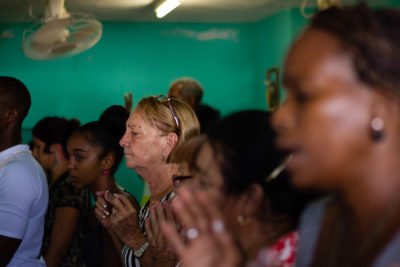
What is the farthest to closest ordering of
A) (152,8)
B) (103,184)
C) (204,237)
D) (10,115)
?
(152,8), (103,184), (10,115), (204,237)

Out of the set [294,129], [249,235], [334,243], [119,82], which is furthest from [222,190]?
[119,82]

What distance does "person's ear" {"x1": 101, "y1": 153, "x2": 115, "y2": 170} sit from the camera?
11.1ft

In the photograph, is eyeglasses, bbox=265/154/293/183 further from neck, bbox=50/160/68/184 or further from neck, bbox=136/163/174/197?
neck, bbox=50/160/68/184

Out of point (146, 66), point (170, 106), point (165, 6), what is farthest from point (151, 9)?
point (170, 106)

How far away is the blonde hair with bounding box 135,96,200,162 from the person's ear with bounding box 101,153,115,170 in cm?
66

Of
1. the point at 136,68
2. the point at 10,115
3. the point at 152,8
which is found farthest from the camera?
the point at 136,68

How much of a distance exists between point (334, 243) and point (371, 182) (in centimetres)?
21

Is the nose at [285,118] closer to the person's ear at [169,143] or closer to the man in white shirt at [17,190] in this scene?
the person's ear at [169,143]

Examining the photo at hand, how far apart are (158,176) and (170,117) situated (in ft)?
0.82

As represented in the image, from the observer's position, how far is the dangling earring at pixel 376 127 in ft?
3.62

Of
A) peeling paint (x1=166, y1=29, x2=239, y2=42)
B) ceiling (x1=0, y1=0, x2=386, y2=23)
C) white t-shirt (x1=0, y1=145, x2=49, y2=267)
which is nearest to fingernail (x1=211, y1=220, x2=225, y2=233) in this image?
white t-shirt (x1=0, y1=145, x2=49, y2=267)

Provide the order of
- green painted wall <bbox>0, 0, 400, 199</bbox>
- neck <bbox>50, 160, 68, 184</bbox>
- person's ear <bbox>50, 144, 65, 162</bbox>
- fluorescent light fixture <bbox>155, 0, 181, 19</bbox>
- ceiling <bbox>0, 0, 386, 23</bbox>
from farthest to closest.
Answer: green painted wall <bbox>0, 0, 400, 199</bbox>
ceiling <bbox>0, 0, 386, 23</bbox>
fluorescent light fixture <bbox>155, 0, 181, 19</bbox>
person's ear <bbox>50, 144, 65, 162</bbox>
neck <bbox>50, 160, 68, 184</bbox>

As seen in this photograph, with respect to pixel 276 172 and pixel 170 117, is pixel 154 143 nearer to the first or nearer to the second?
pixel 170 117

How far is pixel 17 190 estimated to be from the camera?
8.97 ft
